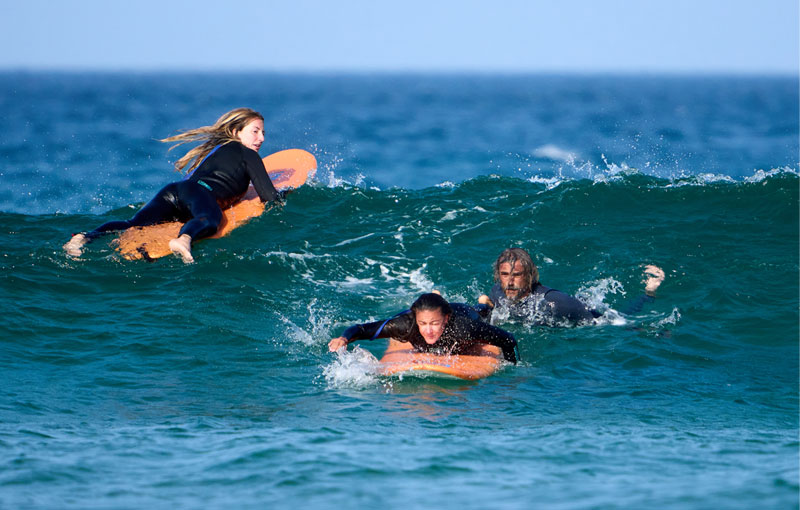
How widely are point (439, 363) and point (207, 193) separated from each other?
5149 millimetres

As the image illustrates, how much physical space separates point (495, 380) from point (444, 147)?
3102cm

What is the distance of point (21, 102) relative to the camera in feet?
213

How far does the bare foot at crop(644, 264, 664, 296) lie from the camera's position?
11.0m

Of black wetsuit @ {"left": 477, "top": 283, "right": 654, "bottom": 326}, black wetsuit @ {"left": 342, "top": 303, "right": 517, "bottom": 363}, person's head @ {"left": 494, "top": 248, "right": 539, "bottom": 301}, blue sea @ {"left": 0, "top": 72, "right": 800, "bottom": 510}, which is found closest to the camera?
blue sea @ {"left": 0, "top": 72, "right": 800, "bottom": 510}

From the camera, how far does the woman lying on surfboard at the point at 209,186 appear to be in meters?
11.4

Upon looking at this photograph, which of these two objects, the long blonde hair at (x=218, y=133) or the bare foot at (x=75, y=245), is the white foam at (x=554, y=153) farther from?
the bare foot at (x=75, y=245)

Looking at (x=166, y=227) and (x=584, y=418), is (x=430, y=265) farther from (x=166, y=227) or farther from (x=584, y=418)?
(x=584, y=418)

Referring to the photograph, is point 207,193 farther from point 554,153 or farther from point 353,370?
point 554,153

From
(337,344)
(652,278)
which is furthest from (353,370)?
(652,278)

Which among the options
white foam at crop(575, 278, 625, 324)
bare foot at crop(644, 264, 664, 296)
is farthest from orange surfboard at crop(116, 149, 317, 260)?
bare foot at crop(644, 264, 664, 296)

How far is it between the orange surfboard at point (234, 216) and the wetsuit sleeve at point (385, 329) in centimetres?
412

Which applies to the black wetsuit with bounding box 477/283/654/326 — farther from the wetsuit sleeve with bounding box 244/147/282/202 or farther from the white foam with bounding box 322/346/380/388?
the wetsuit sleeve with bounding box 244/147/282/202

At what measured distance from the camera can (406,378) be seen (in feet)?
27.1

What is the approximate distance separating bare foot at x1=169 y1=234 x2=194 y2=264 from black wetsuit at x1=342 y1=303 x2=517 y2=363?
3.26 m
